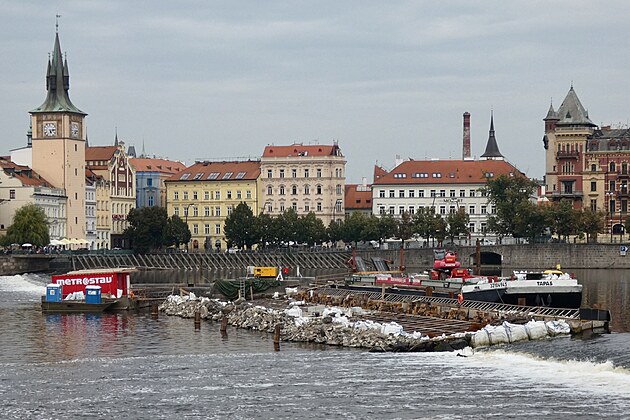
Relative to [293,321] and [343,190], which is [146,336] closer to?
[293,321]

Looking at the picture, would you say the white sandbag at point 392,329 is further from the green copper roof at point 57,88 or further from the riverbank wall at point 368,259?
the green copper roof at point 57,88

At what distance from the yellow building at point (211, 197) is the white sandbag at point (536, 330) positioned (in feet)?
417

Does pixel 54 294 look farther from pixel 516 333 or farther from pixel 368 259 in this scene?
pixel 368 259

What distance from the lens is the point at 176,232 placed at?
17062 centimetres

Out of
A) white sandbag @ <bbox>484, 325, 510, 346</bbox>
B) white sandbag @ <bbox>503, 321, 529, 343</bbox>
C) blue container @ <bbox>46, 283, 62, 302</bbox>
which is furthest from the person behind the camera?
blue container @ <bbox>46, 283, 62, 302</bbox>

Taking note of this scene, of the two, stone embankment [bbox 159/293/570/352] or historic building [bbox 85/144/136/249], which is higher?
historic building [bbox 85/144/136/249]

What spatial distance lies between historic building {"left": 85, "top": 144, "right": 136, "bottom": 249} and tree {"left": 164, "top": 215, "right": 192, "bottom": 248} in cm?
1118

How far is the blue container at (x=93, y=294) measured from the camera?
88688 millimetres

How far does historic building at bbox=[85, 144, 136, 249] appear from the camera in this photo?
182 meters

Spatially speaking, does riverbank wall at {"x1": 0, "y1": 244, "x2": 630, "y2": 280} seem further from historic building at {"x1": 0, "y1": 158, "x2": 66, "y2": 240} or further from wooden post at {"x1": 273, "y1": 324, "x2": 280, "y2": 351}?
wooden post at {"x1": 273, "y1": 324, "x2": 280, "y2": 351}

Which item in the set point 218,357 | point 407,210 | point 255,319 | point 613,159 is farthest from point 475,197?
point 218,357

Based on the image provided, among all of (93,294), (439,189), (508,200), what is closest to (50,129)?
(439,189)

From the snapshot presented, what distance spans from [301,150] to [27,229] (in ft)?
162

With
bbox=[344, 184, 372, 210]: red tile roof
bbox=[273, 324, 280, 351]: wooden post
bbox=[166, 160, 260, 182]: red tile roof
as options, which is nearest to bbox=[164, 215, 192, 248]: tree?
bbox=[166, 160, 260, 182]: red tile roof
